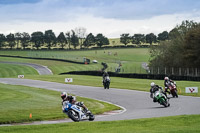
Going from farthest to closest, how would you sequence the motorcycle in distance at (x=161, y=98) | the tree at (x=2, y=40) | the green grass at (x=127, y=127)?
the tree at (x=2, y=40)
the motorcycle in distance at (x=161, y=98)
the green grass at (x=127, y=127)

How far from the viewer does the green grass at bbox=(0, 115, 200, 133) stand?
12516mm

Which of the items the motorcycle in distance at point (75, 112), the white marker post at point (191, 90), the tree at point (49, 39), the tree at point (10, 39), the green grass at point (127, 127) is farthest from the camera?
the tree at point (10, 39)

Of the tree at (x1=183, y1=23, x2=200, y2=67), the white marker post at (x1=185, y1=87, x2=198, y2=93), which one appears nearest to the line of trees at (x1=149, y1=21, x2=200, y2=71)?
the tree at (x1=183, y1=23, x2=200, y2=67)

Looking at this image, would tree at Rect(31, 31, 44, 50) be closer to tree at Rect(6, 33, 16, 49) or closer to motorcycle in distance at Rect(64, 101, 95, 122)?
tree at Rect(6, 33, 16, 49)

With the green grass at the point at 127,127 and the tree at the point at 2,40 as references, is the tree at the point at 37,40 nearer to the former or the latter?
the tree at the point at 2,40

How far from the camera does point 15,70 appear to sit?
286ft

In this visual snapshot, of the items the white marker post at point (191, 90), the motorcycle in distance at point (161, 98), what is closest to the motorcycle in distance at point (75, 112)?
the motorcycle in distance at point (161, 98)

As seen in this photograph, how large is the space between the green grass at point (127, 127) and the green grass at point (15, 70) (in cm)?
6708

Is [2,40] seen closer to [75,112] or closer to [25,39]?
[25,39]

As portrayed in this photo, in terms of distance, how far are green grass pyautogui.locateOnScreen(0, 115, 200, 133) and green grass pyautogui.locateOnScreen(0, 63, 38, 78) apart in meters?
67.1

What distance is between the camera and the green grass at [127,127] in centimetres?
1252

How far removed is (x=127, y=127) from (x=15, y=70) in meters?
76.1

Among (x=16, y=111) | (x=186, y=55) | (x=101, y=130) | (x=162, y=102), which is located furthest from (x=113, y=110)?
(x=186, y=55)

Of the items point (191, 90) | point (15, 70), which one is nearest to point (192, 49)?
point (191, 90)
